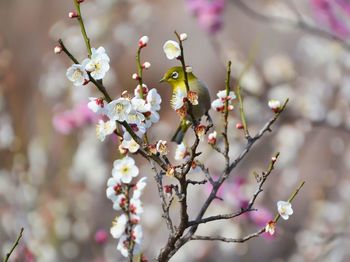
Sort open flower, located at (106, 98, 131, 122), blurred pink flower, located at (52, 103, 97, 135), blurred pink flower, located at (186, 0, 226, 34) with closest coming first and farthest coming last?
open flower, located at (106, 98, 131, 122) < blurred pink flower, located at (186, 0, 226, 34) < blurred pink flower, located at (52, 103, 97, 135)

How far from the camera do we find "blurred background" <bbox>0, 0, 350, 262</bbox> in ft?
9.76

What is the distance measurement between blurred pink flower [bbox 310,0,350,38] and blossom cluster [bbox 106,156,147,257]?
2164 millimetres

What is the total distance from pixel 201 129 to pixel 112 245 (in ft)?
8.33

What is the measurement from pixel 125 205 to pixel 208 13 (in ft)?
6.69

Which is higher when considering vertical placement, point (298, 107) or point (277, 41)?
point (277, 41)

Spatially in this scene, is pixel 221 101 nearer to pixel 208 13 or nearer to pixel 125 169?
pixel 125 169

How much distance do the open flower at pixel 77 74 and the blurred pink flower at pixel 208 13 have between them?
6.68 ft

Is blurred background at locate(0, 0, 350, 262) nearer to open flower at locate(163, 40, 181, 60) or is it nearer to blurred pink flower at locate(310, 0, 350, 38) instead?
blurred pink flower at locate(310, 0, 350, 38)

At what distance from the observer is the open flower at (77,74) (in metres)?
1.09

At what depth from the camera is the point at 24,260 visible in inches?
79.9

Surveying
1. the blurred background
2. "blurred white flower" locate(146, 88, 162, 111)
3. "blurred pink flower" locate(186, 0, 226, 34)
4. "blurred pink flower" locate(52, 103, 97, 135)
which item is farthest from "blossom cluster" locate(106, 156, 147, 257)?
"blurred pink flower" locate(52, 103, 97, 135)

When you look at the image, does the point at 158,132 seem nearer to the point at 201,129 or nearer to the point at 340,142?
the point at 340,142

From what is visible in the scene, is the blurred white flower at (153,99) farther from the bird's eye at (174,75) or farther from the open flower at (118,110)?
the bird's eye at (174,75)

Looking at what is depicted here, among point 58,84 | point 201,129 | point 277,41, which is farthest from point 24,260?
point 277,41
